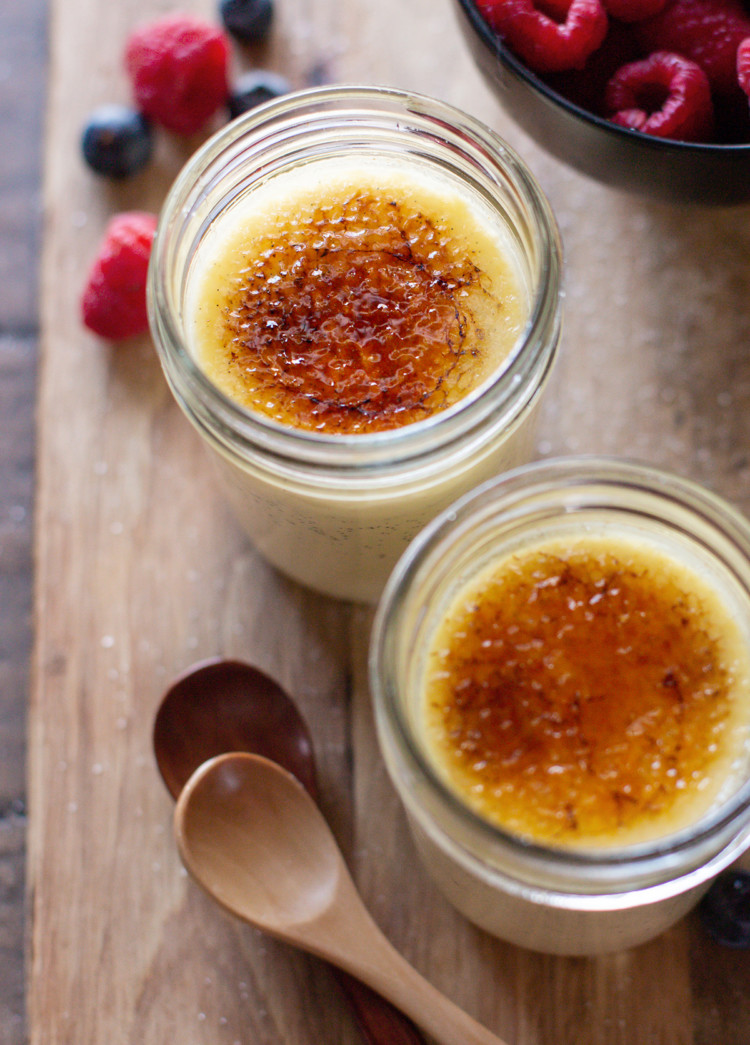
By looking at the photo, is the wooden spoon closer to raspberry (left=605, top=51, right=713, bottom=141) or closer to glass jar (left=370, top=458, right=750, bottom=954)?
glass jar (left=370, top=458, right=750, bottom=954)

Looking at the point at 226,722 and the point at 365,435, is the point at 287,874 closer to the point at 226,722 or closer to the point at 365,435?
the point at 226,722

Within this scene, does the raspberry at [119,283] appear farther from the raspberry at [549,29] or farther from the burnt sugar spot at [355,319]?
the raspberry at [549,29]

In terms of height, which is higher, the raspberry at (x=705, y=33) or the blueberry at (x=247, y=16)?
the raspberry at (x=705, y=33)

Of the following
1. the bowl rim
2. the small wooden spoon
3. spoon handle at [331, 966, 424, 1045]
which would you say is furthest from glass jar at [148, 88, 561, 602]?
spoon handle at [331, 966, 424, 1045]

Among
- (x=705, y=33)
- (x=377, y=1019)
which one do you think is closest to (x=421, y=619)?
(x=377, y=1019)

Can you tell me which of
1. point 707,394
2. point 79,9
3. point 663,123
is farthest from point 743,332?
point 79,9

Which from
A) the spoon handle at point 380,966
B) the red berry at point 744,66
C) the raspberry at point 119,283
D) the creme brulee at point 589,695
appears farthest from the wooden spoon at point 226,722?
the red berry at point 744,66

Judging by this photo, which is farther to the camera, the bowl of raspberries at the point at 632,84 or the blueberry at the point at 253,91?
the blueberry at the point at 253,91
